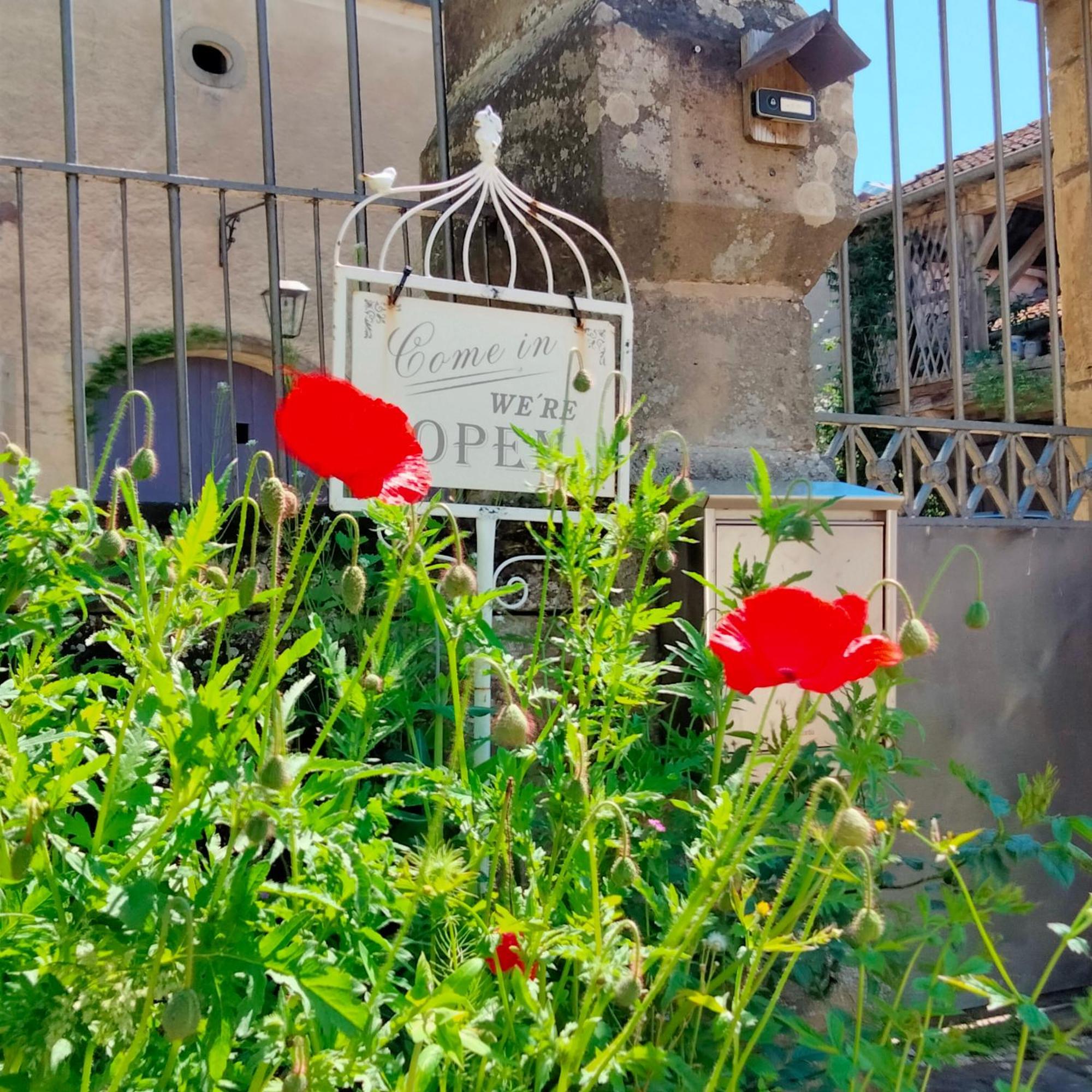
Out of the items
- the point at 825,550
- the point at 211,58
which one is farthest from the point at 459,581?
the point at 211,58

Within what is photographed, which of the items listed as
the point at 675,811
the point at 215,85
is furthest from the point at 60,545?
the point at 215,85

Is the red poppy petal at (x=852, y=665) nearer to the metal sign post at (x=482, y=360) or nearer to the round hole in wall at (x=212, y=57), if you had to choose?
the metal sign post at (x=482, y=360)

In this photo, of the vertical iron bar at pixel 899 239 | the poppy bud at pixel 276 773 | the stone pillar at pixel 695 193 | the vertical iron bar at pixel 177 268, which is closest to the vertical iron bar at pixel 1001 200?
the vertical iron bar at pixel 899 239

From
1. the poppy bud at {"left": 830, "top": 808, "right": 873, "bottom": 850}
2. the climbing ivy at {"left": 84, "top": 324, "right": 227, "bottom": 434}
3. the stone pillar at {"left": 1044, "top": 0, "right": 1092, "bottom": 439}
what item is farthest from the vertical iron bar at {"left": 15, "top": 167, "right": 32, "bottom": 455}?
the climbing ivy at {"left": 84, "top": 324, "right": 227, "bottom": 434}

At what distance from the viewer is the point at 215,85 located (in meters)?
7.68

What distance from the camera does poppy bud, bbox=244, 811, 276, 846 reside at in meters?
0.88

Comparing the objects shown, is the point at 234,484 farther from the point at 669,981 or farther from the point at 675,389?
the point at 669,981

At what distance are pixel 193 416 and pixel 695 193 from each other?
18.7 feet

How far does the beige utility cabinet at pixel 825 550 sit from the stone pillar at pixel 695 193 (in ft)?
0.64

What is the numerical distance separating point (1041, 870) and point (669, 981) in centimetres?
176

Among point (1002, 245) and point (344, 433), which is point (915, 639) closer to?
point (344, 433)

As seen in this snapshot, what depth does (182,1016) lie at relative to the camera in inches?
32.8

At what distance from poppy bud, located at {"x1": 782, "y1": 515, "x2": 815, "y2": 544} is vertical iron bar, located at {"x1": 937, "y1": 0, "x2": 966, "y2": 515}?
1440 millimetres

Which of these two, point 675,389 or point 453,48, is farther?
point 453,48
